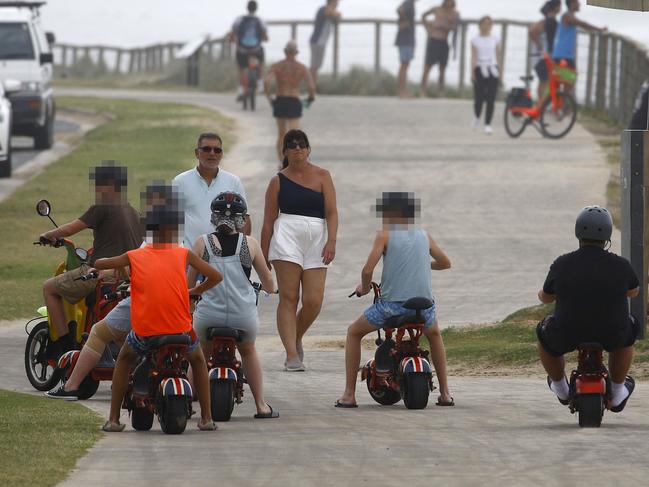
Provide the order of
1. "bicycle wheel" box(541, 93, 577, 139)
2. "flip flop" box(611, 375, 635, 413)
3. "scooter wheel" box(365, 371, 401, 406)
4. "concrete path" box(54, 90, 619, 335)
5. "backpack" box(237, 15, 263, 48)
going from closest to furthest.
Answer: "flip flop" box(611, 375, 635, 413) < "scooter wheel" box(365, 371, 401, 406) < "concrete path" box(54, 90, 619, 335) < "bicycle wheel" box(541, 93, 577, 139) < "backpack" box(237, 15, 263, 48)

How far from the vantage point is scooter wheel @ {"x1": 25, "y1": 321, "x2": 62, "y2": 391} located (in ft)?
42.8

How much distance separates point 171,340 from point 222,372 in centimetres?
83

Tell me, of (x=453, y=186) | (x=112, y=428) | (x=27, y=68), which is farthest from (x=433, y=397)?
(x=27, y=68)

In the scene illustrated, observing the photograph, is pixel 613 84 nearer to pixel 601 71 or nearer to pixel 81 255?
pixel 601 71

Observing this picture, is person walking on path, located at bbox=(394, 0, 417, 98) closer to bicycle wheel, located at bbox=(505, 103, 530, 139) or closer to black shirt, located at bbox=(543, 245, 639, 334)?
bicycle wheel, located at bbox=(505, 103, 530, 139)

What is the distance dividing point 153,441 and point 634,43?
24687 millimetres

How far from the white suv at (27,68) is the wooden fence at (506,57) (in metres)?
10.00

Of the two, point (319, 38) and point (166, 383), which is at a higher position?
point (319, 38)

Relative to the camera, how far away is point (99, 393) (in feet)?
42.2

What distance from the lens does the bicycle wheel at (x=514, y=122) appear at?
108 ft

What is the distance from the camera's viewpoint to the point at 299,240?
44.4 feet

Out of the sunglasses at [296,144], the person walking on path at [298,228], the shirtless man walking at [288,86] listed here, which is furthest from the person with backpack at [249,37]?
the sunglasses at [296,144]

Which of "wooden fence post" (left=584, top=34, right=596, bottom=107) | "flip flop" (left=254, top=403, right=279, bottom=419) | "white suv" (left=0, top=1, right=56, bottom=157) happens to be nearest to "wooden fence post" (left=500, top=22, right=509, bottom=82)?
"wooden fence post" (left=584, top=34, right=596, bottom=107)

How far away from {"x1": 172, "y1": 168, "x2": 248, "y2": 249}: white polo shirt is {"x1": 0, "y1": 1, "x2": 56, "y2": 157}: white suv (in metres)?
20.6
